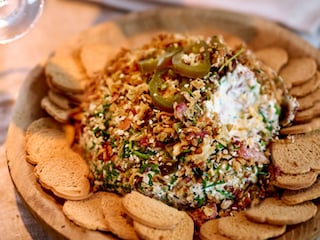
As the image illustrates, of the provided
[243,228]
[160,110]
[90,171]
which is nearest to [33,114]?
[90,171]

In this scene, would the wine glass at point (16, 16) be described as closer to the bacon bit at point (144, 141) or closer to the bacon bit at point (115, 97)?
the bacon bit at point (115, 97)

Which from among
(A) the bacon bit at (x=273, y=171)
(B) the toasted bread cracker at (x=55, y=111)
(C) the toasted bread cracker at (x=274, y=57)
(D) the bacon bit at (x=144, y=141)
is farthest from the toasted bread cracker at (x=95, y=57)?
(A) the bacon bit at (x=273, y=171)

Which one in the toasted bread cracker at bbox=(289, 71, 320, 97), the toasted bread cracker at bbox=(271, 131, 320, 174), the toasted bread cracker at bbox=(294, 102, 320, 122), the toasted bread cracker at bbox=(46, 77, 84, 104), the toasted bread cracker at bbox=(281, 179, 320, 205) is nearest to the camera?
the toasted bread cracker at bbox=(281, 179, 320, 205)

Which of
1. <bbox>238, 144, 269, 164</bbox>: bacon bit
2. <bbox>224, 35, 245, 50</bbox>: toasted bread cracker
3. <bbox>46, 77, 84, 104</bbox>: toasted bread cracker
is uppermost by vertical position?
<bbox>224, 35, 245, 50</bbox>: toasted bread cracker

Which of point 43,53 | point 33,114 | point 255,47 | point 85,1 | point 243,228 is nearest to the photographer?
point 243,228

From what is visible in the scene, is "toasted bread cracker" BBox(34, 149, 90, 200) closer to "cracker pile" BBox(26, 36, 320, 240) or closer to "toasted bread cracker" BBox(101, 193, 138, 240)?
"cracker pile" BBox(26, 36, 320, 240)

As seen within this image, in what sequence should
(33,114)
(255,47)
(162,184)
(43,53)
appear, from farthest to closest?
Answer: (43,53), (255,47), (33,114), (162,184)

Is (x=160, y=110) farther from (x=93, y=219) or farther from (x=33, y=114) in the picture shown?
(x=33, y=114)

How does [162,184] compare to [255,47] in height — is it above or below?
below

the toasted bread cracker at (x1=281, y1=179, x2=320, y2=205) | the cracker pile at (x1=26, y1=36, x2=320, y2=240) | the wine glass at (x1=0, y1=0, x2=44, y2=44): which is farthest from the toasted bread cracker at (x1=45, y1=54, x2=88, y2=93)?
the toasted bread cracker at (x1=281, y1=179, x2=320, y2=205)
